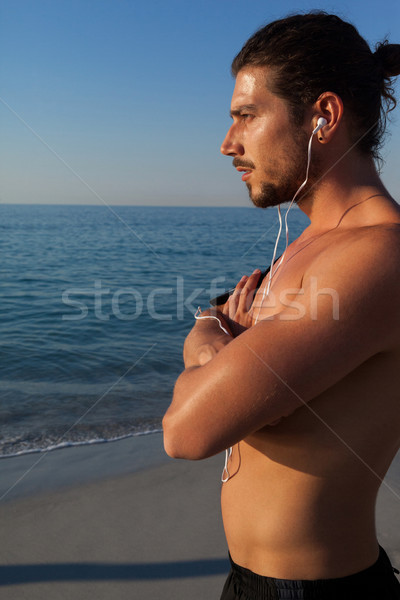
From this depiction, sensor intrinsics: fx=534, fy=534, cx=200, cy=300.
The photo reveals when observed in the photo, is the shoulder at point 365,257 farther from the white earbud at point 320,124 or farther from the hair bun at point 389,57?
the hair bun at point 389,57

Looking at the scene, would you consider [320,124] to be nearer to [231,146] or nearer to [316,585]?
[231,146]

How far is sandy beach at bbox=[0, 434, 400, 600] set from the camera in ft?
8.87

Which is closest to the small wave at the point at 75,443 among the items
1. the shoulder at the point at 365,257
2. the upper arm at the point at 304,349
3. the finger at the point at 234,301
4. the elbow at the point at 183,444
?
the finger at the point at 234,301

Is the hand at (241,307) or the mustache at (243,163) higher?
the mustache at (243,163)

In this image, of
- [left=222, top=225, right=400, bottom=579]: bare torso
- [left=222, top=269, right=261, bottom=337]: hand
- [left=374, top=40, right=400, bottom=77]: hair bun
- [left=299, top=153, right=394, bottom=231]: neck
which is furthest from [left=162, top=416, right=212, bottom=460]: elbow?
[left=374, top=40, right=400, bottom=77]: hair bun

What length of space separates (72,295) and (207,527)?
33.3 ft

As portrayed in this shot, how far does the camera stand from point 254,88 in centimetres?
138

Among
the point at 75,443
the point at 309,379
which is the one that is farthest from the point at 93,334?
the point at 309,379

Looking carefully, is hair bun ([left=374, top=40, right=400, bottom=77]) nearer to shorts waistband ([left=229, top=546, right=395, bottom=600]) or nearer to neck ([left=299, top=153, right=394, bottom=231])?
neck ([left=299, top=153, right=394, bottom=231])

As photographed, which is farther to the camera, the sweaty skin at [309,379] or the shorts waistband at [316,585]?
the shorts waistband at [316,585]

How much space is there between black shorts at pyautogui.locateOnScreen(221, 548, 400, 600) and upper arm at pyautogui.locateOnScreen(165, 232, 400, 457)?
426 millimetres

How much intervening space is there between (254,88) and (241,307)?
2.05 ft

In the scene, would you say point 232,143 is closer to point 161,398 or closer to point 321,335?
point 321,335

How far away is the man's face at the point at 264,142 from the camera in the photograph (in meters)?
1.33
